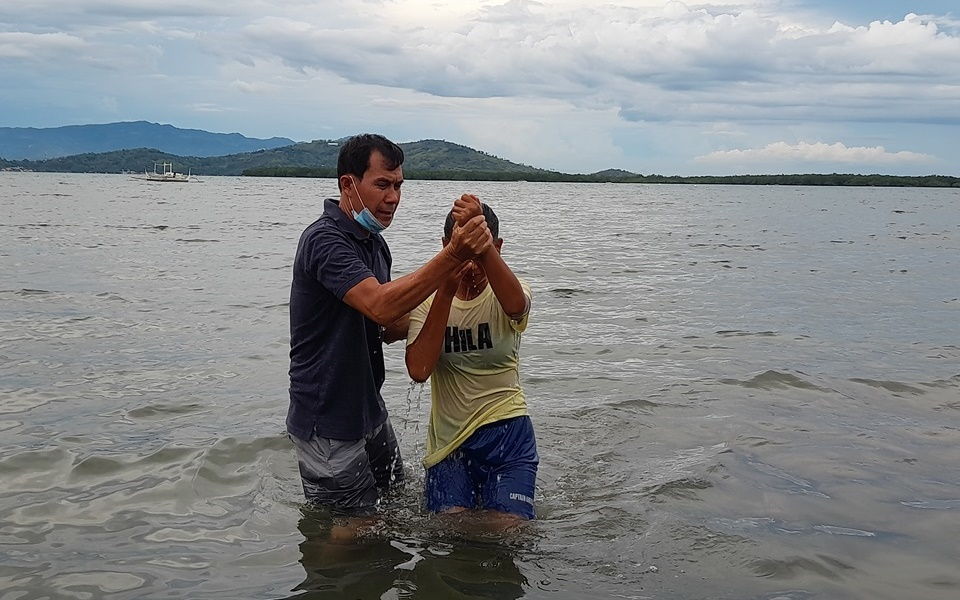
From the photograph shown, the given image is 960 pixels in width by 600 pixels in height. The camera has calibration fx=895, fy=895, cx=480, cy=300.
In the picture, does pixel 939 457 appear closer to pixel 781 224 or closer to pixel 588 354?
pixel 588 354

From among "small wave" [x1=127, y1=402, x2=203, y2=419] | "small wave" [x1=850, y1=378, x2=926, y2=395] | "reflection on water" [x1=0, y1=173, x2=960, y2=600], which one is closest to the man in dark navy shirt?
"reflection on water" [x1=0, y1=173, x2=960, y2=600]

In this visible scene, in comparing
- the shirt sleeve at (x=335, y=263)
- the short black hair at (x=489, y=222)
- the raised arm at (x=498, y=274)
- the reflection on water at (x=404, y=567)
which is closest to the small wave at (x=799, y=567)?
the reflection on water at (x=404, y=567)

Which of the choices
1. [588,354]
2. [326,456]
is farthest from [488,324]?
[588,354]

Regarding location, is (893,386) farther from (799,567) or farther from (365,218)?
(365,218)

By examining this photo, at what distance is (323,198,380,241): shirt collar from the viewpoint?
539 centimetres

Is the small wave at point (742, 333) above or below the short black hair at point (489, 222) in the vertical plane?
below

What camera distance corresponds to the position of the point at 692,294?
19.1 meters

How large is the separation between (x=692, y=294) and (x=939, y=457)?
11044 millimetres

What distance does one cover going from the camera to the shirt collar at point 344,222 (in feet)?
17.7

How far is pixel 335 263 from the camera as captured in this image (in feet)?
16.9

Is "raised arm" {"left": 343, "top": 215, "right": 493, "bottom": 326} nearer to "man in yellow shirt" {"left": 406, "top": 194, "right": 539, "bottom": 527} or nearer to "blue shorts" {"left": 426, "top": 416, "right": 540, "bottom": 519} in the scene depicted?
"man in yellow shirt" {"left": 406, "top": 194, "right": 539, "bottom": 527}

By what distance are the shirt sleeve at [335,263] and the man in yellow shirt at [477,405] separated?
0.61 metres

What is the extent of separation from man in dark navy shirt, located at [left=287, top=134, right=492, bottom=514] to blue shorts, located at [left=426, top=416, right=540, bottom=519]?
550 millimetres

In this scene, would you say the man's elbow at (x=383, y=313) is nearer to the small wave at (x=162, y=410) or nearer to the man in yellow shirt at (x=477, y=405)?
the man in yellow shirt at (x=477, y=405)
